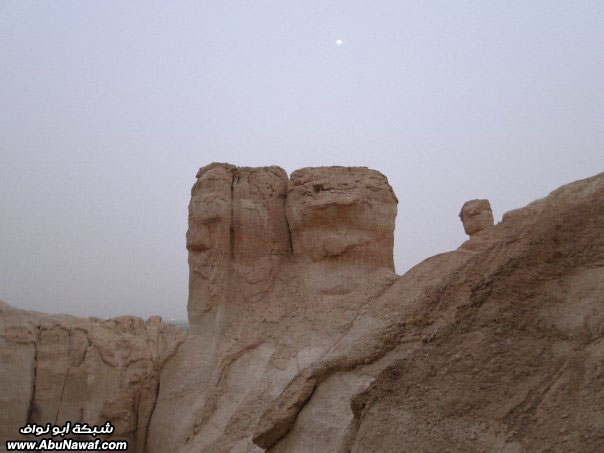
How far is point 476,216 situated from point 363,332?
789 cm

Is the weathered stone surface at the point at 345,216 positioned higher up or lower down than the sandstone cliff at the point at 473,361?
higher up

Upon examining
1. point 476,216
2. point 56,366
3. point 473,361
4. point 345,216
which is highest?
point 476,216

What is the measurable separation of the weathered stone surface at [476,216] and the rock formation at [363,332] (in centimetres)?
391

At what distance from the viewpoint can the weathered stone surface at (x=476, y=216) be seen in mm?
10125

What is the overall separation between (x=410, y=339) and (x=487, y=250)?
2.05ft

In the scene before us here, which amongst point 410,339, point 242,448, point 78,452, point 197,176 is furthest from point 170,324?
point 410,339

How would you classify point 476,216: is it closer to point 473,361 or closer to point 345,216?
point 345,216

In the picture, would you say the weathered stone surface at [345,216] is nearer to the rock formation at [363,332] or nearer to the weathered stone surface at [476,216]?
the rock formation at [363,332]

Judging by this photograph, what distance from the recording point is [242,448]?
16.1 ft

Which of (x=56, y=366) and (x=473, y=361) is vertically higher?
(x=56, y=366)

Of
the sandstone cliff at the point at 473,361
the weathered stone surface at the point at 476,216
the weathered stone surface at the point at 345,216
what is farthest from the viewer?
the weathered stone surface at the point at 476,216

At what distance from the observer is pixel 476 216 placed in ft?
33.5

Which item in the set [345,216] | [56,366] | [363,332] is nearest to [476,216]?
[345,216]

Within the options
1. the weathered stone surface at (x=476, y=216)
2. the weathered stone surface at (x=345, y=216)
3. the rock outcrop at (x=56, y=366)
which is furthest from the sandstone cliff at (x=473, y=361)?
the weathered stone surface at (x=476, y=216)
